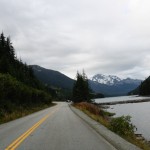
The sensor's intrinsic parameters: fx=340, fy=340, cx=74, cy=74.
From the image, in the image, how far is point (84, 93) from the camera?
321 feet

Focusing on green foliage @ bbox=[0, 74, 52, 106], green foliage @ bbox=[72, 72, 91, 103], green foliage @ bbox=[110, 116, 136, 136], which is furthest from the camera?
green foliage @ bbox=[72, 72, 91, 103]

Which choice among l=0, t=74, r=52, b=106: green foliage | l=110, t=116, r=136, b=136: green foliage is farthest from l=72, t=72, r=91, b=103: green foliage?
l=110, t=116, r=136, b=136: green foliage

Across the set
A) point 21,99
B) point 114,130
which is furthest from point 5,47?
point 114,130

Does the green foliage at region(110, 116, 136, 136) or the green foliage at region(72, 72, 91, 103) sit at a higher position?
the green foliage at region(72, 72, 91, 103)

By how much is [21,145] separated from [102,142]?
10.5 feet

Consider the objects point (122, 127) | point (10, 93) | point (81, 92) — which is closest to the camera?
point (122, 127)

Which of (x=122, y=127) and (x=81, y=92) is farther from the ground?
(x=81, y=92)

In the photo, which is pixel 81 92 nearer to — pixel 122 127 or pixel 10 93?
pixel 10 93

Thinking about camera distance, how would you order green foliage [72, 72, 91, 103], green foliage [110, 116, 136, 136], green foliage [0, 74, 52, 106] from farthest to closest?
green foliage [72, 72, 91, 103]
green foliage [0, 74, 52, 106]
green foliage [110, 116, 136, 136]

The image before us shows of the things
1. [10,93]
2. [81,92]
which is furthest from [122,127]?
[81,92]

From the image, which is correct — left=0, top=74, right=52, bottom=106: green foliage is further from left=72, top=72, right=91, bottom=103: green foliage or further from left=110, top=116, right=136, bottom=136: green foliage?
left=72, top=72, right=91, bottom=103: green foliage

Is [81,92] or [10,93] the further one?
[81,92]

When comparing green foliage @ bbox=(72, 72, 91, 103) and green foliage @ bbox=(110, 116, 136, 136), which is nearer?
green foliage @ bbox=(110, 116, 136, 136)

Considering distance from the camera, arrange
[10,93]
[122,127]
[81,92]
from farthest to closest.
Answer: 1. [81,92]
2. [10,93]
3. [122,127]
